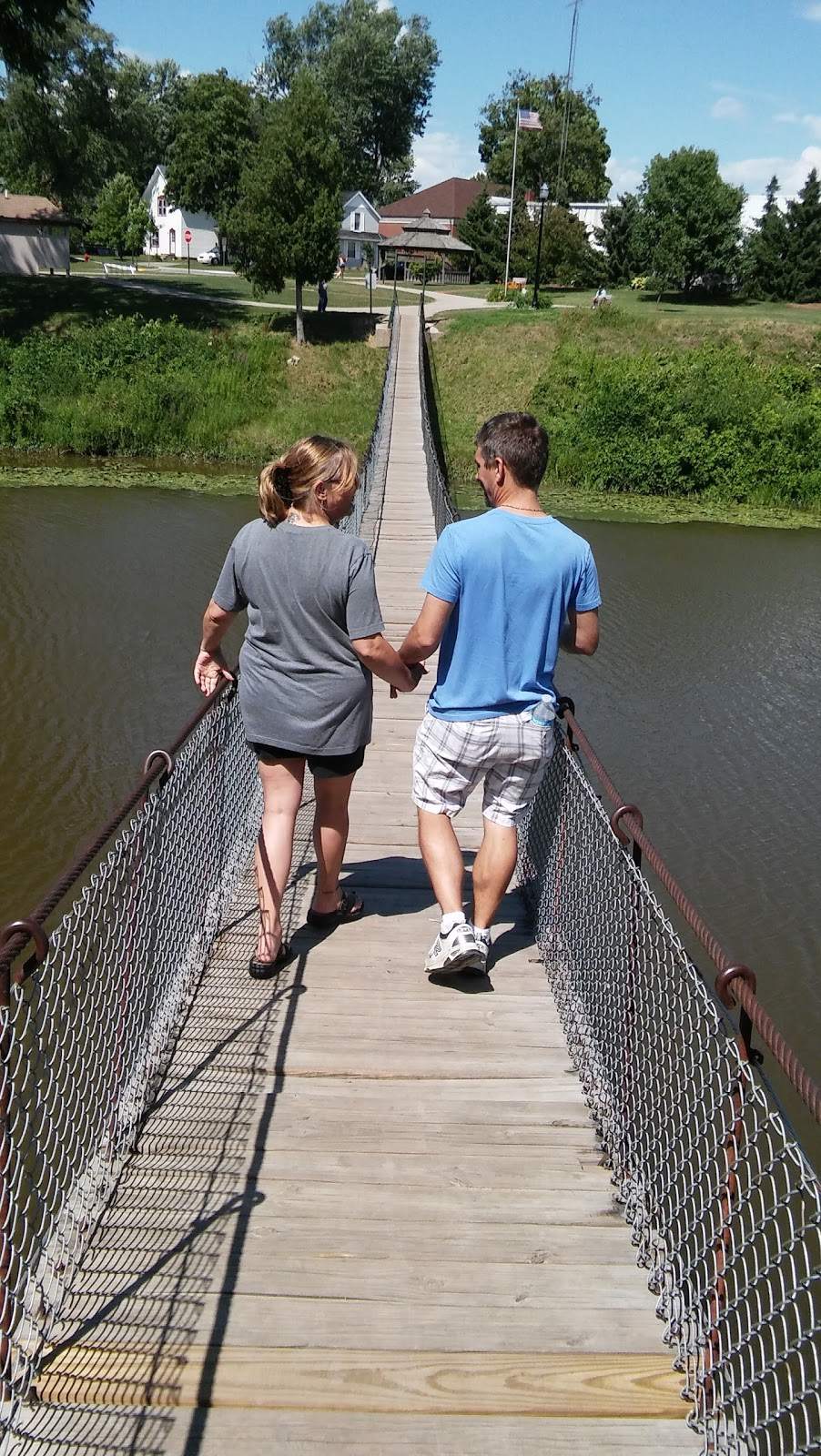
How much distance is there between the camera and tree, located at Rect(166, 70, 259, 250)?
156 feet

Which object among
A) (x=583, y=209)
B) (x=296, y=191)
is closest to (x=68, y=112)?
(x=296, y=191)

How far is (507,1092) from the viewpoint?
316 cm

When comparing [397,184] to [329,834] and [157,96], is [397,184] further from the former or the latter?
[329,834]

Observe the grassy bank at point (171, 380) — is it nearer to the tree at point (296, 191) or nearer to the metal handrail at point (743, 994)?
the tree at point (296, 191)

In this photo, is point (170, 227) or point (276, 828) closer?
point (276, 828)

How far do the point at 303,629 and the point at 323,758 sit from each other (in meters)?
0.40

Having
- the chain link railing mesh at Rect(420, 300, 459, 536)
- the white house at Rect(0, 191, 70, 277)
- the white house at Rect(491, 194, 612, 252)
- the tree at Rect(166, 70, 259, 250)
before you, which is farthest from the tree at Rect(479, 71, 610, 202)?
the chain link railing mesh at Rect(420, 300, 459, 536)

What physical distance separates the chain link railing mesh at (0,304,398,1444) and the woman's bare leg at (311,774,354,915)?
0.37m

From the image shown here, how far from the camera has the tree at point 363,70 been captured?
6400 cm

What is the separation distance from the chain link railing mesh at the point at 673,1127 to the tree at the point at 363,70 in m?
66.4

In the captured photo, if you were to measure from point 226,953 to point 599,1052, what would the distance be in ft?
4.10

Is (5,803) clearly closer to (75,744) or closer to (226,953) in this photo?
(75,744)

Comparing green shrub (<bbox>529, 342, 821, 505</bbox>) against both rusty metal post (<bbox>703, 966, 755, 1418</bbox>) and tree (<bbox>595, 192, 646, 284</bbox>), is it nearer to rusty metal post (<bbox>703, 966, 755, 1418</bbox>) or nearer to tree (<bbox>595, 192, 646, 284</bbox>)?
tree (<bbox>595, 192, 646, 284</bbox>)

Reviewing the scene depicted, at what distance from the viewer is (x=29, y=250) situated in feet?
124
